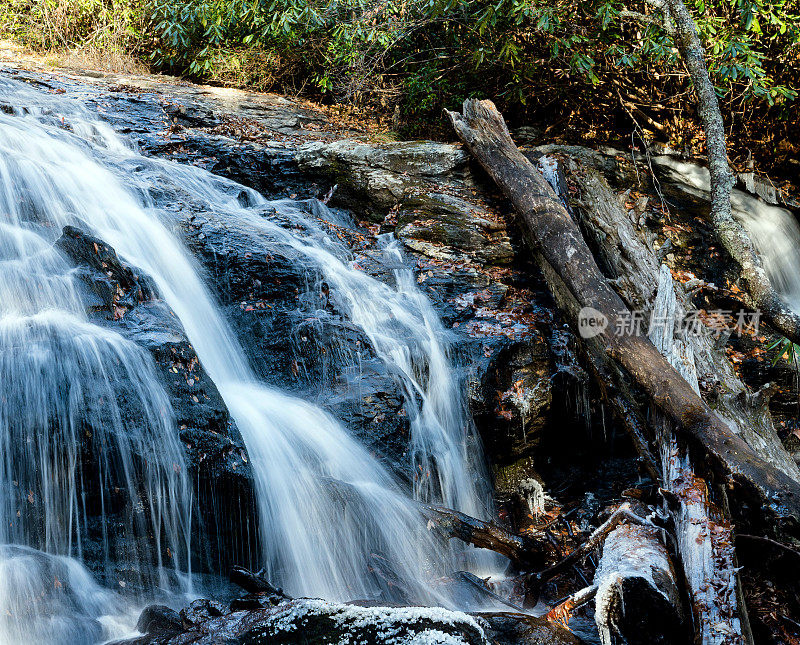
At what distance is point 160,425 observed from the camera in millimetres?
3631

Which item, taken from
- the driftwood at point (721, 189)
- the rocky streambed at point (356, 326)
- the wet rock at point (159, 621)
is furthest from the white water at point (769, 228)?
the wet rock at point (159, 621)


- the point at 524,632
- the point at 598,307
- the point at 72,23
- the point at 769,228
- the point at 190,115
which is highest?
the point at 72,23

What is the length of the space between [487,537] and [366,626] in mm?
1708

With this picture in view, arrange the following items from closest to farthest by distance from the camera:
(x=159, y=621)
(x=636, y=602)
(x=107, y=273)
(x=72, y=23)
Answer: (x=159, y=621)
(x=636, y=602)
(x=107, y=273)
(x=72, y=23)

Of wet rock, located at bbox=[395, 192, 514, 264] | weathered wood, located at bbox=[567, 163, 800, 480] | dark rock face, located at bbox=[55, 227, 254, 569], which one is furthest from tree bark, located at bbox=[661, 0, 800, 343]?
dark rock face, located at bbox=[55, 227, 254, 569]

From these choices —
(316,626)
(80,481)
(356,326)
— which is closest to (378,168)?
(356,326)

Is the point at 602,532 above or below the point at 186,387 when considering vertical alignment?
below

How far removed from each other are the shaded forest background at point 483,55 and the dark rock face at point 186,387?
19.4 ft

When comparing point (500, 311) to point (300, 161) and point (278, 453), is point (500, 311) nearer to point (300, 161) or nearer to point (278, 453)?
point (278, 453)

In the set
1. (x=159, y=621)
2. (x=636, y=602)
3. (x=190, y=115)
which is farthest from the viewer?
(x=190, y=115)

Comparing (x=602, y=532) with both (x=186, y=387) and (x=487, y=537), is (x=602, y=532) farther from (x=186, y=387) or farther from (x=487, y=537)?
(x=186, y=387)

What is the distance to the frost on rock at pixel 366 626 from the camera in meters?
2.47

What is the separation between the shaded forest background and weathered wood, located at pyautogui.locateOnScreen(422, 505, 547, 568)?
6082 millimetres

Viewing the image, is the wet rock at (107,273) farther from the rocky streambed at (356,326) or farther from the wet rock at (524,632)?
the wet rock at (524,632)
